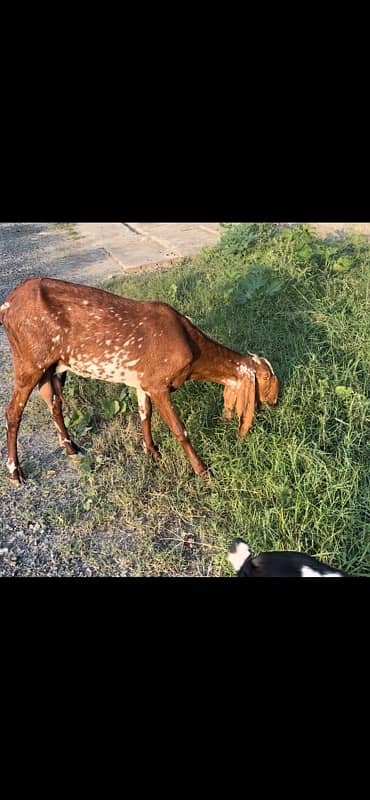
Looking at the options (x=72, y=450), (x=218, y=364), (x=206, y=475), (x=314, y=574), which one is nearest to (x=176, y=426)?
(x=206, y=475)

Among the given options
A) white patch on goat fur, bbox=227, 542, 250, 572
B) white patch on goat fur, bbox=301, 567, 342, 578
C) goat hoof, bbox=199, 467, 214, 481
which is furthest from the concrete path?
white patch on goat fur, bbox=301, 567, 342, 578

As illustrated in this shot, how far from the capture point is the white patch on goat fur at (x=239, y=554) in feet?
9.58

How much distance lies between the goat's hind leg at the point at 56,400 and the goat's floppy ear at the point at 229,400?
1.16 m

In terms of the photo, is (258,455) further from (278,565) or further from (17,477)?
(17,477)

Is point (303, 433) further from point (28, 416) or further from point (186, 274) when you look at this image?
→ point (186, 274)

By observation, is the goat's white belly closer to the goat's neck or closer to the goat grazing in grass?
the goat's neck

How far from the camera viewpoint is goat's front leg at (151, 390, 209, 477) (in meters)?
4.01

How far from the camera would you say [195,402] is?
482 cm

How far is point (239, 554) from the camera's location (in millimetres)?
2938

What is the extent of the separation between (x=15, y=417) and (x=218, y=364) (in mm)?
1426

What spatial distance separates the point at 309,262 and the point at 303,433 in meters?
3.23

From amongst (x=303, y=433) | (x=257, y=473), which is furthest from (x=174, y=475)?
(x=303, y=433)

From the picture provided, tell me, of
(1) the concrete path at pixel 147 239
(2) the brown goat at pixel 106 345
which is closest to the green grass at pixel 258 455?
(2) the brown goat at pixel 106 345

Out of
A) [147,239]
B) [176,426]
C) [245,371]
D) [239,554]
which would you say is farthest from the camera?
[147,239]
